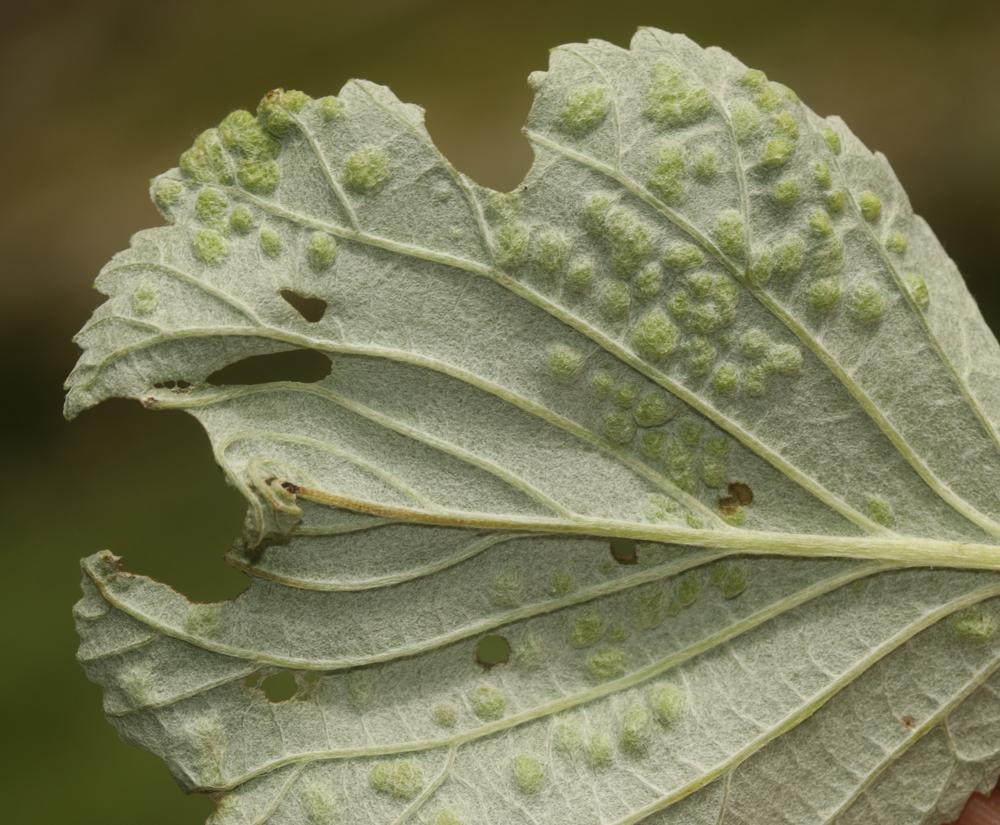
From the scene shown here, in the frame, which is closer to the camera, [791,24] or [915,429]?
[915,429]

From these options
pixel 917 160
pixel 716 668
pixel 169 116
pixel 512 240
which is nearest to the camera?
pixel 512 240

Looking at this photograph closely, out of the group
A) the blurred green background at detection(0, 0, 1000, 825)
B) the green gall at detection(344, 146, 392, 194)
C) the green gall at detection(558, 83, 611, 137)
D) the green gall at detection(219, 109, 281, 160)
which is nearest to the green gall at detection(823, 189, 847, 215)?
the green gall at detection(558, 83, 611, 137)

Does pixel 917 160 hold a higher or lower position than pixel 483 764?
higher

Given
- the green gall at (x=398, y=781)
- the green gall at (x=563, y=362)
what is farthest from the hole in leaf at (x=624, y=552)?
the green gall at (x=398, y=781)

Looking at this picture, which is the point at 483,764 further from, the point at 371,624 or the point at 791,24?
the point at 791,24

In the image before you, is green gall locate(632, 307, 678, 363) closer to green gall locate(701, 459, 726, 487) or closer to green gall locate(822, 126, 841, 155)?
green gall locate(701, 459, 726, 487)

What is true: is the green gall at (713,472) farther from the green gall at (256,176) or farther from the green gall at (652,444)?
the green gall at (256,176)

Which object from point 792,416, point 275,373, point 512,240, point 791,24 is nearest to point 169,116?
point 275,373

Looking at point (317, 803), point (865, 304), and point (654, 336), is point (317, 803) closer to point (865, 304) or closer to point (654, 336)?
point (654, 336)

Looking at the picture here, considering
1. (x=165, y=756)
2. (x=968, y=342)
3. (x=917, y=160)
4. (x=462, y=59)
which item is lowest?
(x=165, y=756)
